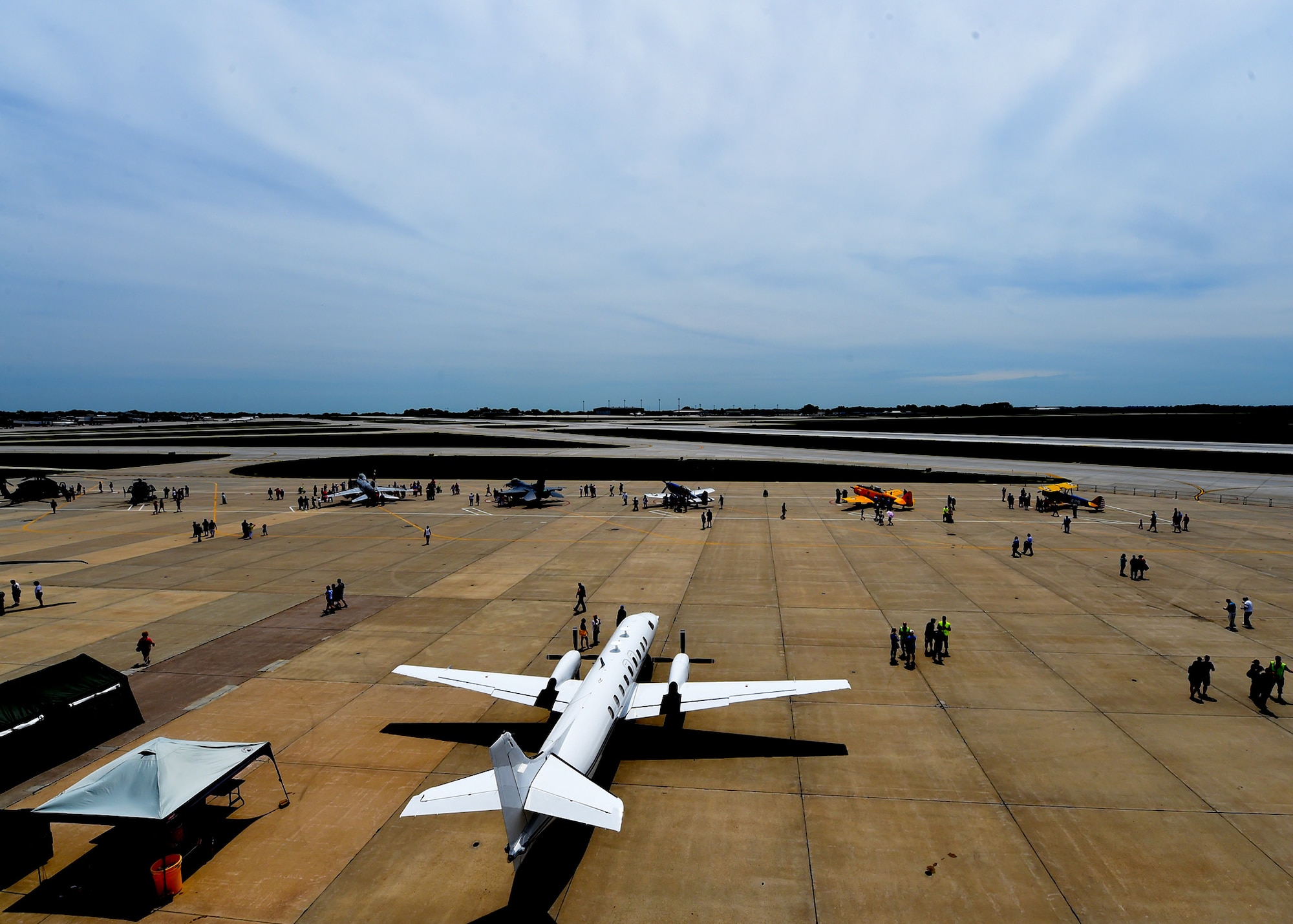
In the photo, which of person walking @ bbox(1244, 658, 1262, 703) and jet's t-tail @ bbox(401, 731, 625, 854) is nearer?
jet's t-tail @ bbox(401, 731, 625, 854)

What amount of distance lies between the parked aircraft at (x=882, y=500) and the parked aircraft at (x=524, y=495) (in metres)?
33.1

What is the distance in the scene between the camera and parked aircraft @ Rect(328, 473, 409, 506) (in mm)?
66062

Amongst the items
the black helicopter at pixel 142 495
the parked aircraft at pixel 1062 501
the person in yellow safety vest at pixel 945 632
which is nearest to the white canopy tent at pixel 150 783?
the person in yellow safety vest at pixel 945 632

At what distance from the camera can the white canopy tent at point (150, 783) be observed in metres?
11.5

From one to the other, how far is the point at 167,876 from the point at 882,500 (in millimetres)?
56771

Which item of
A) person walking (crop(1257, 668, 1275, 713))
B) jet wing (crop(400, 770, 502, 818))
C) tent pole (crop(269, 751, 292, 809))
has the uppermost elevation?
jet wing (crop(400, 770, 502, 818))

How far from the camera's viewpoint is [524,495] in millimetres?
63781

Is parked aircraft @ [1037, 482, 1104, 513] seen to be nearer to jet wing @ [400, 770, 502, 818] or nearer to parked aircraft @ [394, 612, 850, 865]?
parked aircraft @ [394, 612, 850, 865]

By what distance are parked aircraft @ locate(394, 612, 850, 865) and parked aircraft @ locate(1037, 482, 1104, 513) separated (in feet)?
172

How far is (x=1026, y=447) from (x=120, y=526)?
143540 mm

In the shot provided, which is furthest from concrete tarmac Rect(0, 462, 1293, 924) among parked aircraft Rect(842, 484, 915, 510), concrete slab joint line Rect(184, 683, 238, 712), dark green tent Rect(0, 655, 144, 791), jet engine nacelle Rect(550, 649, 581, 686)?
parked aircraft Rect(842, 484, 915, 510)

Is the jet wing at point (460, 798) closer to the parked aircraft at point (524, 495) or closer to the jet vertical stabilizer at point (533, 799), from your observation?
the jet vertical stabilizer at point (533, 799)

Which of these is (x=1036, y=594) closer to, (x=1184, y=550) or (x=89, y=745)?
(x=1184, y=550)

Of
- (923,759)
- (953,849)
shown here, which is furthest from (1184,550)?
(953,849)
